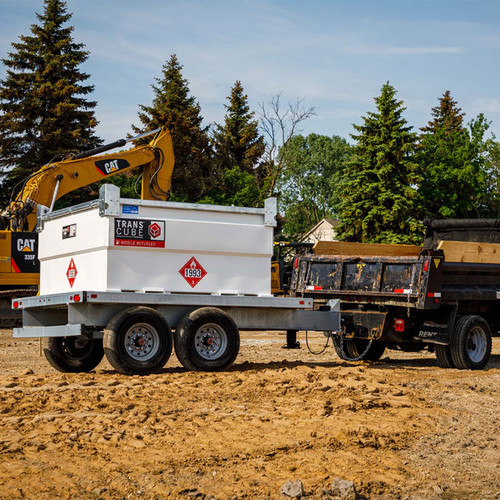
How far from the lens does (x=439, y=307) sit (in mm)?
13172

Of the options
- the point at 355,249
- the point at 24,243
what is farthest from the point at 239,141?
the point at 355,249

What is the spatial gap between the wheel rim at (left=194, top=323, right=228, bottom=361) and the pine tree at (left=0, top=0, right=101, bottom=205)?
2784 centimetres

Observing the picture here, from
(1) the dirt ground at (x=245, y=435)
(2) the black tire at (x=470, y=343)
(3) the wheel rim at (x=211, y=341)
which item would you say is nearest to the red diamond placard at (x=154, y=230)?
(3) the wheel rim at (x=211, y=341)

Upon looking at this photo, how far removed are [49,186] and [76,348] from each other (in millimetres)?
9501

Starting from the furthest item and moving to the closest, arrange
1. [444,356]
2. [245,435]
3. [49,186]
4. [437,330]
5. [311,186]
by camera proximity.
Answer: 1. [311,186]
2. [49,186]
3. [444,356]
4. [437,330]
5. [245,435]

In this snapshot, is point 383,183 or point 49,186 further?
point 383,183

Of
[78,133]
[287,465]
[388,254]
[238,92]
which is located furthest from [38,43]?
[287,465]

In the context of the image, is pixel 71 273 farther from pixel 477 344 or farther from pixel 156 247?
pixel 477 344

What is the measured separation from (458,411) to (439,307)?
4064 millimetres

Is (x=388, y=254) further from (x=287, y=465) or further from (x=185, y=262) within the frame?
(x=287, y=465)

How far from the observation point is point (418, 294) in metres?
12.6

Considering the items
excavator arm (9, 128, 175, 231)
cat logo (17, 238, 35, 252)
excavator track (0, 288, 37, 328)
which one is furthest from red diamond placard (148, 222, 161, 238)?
excavator track (0, 288, 37, 328)

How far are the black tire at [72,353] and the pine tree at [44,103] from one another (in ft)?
86.6

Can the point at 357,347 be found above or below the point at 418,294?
below
